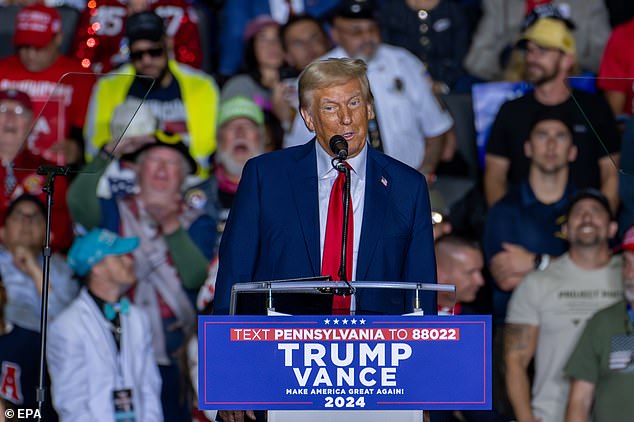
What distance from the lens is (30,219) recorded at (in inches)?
320

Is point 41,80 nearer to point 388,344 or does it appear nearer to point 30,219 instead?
point 30,219

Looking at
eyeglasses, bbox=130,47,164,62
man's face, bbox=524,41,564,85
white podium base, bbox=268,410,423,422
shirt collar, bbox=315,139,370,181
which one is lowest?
white podium base, bbox=268,410,423,422

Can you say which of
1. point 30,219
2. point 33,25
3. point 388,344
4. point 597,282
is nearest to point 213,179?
point 30,219

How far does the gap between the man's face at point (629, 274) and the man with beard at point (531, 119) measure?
37.3 inches

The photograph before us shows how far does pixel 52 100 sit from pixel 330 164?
243 centimetres

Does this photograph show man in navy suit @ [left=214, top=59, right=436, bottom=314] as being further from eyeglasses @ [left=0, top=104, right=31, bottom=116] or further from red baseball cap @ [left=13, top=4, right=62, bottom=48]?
red baseball cap @ [left=13, top=4, right=62, bottom=48]

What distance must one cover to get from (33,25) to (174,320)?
2.23 meters

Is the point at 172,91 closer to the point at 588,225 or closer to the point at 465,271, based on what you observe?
the point at 465,271

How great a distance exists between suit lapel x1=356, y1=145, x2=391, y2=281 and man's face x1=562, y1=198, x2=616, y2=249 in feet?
9.76

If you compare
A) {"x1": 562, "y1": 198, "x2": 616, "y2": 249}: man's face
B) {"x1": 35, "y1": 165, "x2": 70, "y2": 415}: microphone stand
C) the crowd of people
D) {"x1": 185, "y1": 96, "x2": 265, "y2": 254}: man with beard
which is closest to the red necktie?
{"x1": 35, "y1": 165, "x2": 70, "y2": 415}: microphone stand

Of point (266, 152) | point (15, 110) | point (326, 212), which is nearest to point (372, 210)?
point (326, 212)

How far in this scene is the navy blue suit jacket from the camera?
4828 millimetres

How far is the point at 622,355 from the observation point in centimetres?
713

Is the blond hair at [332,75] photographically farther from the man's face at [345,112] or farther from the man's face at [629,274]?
the man's face at [629,274]
